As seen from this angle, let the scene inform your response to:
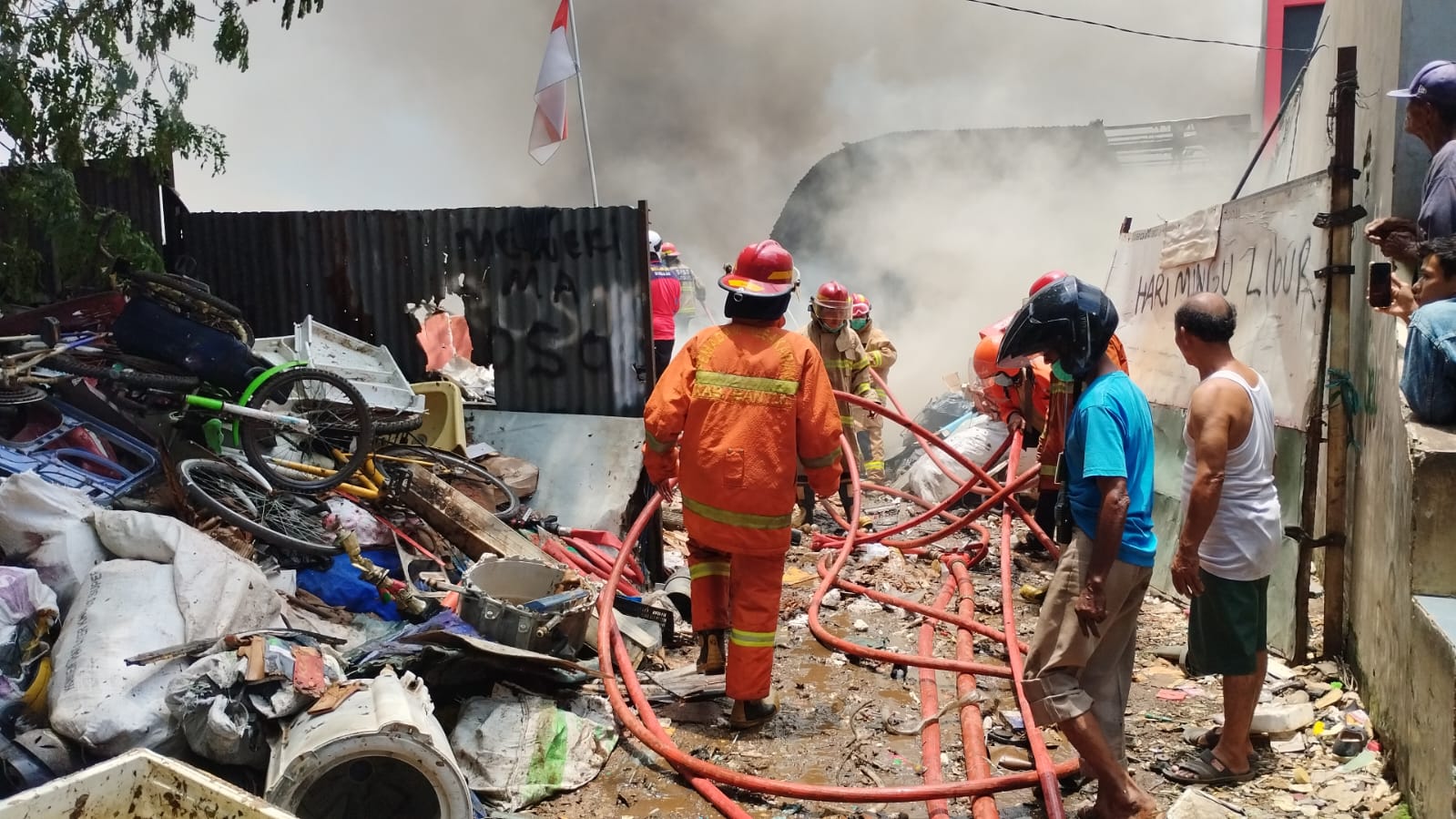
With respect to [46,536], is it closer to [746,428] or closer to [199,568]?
[199,568]

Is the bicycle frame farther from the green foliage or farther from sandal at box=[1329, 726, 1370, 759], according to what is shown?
sandal at box=[1329, 726, 1370, 759]

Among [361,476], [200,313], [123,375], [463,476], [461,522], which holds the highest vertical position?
[200,313]

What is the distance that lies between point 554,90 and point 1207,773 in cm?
858

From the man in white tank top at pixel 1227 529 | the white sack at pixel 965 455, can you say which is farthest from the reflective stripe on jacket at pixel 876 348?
the man in white tank top at pixel 1227 529

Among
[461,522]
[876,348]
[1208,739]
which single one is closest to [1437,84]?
[1208,739]

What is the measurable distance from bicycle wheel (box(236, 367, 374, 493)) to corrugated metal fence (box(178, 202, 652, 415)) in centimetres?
133

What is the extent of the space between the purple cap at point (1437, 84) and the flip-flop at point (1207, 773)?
243 centimetres

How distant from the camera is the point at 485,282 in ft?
23.0

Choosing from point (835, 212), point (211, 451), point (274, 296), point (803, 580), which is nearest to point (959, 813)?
point (803, 580)

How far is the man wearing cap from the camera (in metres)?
3.50

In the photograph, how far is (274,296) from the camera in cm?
742

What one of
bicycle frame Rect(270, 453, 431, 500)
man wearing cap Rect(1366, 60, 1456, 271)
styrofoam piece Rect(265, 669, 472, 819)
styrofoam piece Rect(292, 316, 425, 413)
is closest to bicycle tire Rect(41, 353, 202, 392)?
bicycle frame Rect(270, 453, 431, 500)

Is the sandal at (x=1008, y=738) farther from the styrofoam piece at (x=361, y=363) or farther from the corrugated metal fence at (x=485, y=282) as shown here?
the styrofoam piece at (x=361, y=363)

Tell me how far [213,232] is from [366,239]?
124 centimetres
